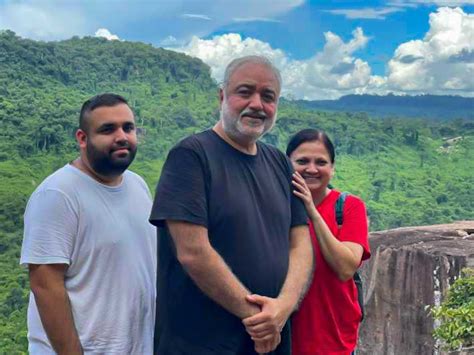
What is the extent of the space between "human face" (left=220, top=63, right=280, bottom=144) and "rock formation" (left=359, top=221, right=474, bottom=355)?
4.86m

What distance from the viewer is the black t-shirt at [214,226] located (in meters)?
1.96

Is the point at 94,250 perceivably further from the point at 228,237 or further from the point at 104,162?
the point at 228,237

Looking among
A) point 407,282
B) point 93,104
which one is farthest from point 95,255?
point 407,282

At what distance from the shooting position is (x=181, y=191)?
1944 millimetres

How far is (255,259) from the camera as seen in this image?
2039 millimetres

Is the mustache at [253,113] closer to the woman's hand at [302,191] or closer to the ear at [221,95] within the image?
the ear at [221,95]

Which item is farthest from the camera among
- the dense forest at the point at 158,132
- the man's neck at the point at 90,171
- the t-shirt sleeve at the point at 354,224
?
the dense forest at the point at 158,132

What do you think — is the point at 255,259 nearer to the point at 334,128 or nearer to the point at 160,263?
the point at 160,263

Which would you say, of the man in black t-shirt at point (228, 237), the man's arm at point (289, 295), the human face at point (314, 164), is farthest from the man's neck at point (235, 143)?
the human face at point (314, 164)

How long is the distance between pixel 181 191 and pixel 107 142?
1.18 ft

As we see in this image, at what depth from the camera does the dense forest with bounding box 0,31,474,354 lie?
42.2 m

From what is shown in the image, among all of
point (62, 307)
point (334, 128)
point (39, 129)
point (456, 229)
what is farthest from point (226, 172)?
point (334, 128)

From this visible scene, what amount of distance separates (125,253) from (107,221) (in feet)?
0.39

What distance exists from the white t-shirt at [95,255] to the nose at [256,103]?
1.69 feet
